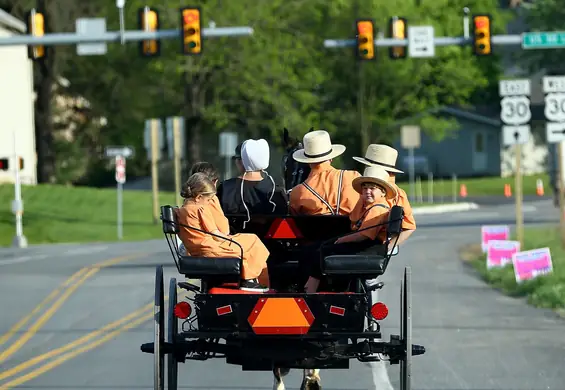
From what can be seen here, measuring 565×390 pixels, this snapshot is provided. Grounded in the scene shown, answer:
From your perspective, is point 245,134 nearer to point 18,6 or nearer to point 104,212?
point 18,6

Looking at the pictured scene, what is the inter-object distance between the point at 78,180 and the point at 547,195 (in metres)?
24.7

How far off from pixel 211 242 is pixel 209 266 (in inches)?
13.2

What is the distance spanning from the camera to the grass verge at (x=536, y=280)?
18172 millimetres

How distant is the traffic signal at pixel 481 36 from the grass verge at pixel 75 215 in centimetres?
1163

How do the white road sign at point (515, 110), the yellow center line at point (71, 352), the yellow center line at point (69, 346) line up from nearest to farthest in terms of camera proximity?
1. the yellow center line at point (71, 352)
2. the yellow center line at point (69, 346)
3. the white road sign at point (515, 110)

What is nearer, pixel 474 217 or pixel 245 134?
pixel 474 217

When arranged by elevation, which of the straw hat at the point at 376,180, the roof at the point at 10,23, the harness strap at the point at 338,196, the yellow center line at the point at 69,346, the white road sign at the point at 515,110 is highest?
the roof at the point at 10,23

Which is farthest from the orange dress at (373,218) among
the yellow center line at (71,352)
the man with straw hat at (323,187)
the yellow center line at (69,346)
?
the yellow center line at (69,346)

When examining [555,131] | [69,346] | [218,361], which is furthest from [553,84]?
[218,361]

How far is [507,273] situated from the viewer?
2202 centimetres

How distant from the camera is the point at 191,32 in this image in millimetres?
33469

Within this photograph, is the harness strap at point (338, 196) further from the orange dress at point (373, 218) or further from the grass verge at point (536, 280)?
the grass verge at point (536, 280)

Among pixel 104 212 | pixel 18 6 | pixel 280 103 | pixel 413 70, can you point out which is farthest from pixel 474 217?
pixel 18 6

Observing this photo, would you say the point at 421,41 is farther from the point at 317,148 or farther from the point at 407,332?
the point at 407,332
